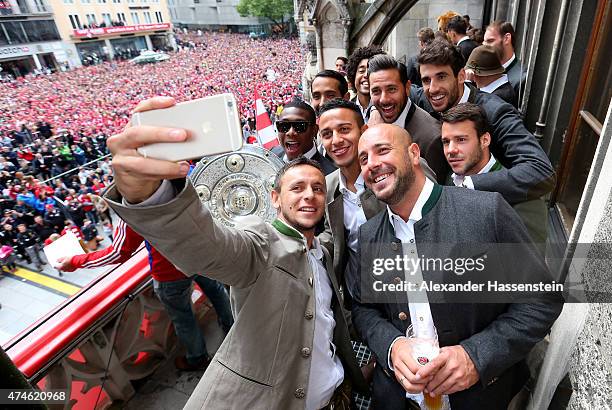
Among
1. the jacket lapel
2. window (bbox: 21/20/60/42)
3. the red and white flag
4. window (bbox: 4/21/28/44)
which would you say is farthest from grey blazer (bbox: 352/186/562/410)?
window (bbox: 21/20/60/42)

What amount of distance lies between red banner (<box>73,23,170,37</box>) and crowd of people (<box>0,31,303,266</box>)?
3905mm

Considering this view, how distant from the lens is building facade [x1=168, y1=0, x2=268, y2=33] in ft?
206

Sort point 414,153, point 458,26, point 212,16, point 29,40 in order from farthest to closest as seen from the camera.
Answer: point 212,16
point 29,40
point 458,26
point 414,153

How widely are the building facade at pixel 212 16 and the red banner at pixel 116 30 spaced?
1022 cm

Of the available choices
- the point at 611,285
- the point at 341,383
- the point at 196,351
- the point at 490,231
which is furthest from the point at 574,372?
the point at 196,351

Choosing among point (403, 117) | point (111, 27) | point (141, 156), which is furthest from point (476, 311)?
point (111, 27)

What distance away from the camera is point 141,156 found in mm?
965

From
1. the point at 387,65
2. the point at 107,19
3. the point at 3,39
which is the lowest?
the point at 387,65

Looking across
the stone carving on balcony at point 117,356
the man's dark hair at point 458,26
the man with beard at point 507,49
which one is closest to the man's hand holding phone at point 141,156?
the stone carving on balcony at point 117,356

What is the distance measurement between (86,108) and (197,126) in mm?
37449

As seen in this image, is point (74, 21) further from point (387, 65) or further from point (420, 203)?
point (420, 203)

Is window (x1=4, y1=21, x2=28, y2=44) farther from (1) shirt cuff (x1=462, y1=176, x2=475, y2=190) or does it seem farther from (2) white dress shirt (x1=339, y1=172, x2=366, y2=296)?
(1) shirt cuff (x1=462, y1=176, x2=475, y2=190)

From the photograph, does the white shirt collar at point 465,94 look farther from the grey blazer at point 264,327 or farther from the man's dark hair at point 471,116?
the grey blazer at point 264,327

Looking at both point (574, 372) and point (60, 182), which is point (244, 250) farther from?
point (60, 182)
